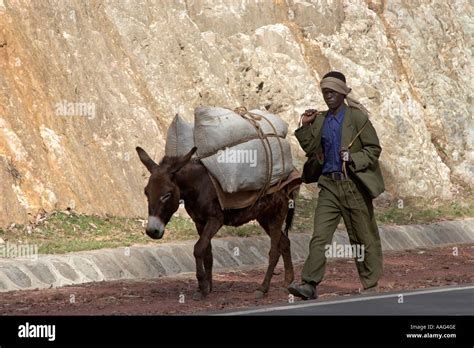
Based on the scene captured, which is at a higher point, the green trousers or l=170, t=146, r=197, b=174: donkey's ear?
l=170, t=146, r=197, b=174: donkey's ear

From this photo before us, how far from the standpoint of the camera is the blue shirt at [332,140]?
16203 millimetres

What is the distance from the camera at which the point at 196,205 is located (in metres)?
17.2

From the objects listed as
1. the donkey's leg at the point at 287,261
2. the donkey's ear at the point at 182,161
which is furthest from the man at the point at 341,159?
the donkey's leg at the point at 287,261

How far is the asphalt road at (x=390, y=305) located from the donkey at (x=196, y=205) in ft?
5.84

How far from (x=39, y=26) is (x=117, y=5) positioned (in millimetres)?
3695

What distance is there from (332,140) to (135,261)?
17.2 ft

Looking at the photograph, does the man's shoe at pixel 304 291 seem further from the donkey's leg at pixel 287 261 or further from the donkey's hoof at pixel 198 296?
the donkey's leg at pixel 287 261

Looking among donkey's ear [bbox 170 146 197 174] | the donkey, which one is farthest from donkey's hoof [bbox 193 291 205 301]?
donkey's ear [bbox 170 146 197 174]

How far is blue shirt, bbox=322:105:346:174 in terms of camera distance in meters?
16.2

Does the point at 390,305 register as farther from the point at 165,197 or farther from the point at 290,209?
the point at 290,209

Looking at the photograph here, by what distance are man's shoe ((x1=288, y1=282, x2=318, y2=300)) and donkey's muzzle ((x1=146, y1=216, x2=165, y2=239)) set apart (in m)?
1.79

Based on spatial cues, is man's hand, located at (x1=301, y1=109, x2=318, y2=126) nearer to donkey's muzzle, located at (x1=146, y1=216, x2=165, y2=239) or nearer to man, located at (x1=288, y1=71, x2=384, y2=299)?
man, located at (x1=288, y1=71, x2=384, y2=299)
